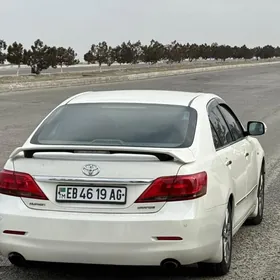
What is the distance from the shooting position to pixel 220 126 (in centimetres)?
573

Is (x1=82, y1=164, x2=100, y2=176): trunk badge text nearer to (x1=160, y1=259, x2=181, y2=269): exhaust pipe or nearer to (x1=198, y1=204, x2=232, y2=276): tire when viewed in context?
(x1=160, y1=259, x2=181, y2=269): exhaust pipe

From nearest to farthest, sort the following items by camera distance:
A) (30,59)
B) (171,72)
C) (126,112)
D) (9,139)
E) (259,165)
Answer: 1. (126,112)
2. (259,165)
3. (9,139)
4. (30,59)
5. (171,72)

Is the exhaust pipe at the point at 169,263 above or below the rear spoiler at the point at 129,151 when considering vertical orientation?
below

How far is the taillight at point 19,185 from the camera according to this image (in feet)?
14.8

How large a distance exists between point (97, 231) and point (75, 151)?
0.58 m

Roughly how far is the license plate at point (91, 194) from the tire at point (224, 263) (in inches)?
38.8

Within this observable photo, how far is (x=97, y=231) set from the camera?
4383 millimetres

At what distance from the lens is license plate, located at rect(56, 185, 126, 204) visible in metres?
4.43

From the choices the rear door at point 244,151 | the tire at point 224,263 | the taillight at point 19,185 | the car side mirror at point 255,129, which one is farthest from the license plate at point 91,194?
the car side mirror at point 255,129

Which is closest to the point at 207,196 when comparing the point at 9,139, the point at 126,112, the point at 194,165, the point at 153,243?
the point at 194,165

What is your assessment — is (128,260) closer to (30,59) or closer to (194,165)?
(194,165)

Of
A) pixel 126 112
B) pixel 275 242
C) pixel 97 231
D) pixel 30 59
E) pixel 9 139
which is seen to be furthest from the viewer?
pixel 30 59

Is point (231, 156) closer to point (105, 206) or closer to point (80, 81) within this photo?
point (105, 206)

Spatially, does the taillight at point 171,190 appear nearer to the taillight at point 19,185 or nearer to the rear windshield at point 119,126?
the rear windshield at point 119,126
